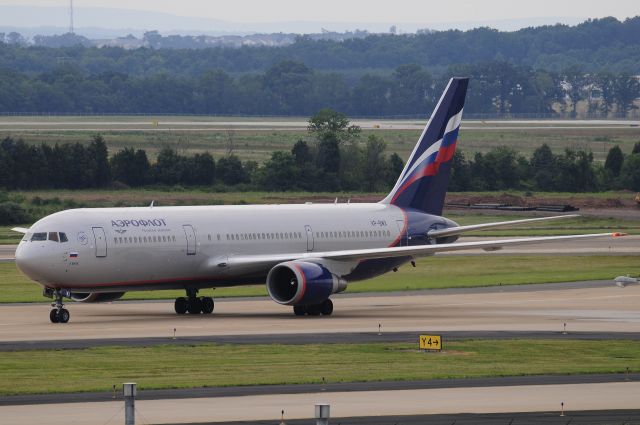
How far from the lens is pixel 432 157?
2633 inches

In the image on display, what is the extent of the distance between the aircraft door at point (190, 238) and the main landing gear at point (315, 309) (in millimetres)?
4822

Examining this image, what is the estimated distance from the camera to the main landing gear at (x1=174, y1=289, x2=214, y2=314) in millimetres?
59653

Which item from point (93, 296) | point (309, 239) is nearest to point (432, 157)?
point (309, 239)

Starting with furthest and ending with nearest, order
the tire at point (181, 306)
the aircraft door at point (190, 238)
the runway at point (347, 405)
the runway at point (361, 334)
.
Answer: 1. the tire at point (181, 306)
2. the aircraft door at point (190, 238)
3. the runway at point (361, 334)
4. the runway at point (347, 405)

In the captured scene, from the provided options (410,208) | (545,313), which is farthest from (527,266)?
(545,313)

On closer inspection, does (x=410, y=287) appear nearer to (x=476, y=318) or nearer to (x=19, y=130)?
(x=476, y=318)

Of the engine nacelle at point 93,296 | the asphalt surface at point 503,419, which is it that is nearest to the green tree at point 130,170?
the engine nacelle at point 93,296

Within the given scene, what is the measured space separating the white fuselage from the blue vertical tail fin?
2.26m

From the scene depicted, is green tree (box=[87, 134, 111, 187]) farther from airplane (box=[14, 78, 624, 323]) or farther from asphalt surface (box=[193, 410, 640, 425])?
asphalt surface (box=[193, 410, 640, 425])

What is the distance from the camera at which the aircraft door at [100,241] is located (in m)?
55.0

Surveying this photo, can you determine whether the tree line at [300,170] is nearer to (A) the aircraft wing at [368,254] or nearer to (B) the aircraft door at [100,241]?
(A) the aircraft wing at [368,254]

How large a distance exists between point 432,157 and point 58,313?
20.4m

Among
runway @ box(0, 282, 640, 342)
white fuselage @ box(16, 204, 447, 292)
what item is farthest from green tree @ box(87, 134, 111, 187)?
white fuselage @ box(16, 204, 447, 292)

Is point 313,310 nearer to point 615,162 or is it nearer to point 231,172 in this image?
point 231,172
